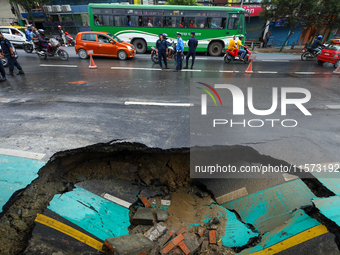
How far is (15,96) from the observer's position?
623cm

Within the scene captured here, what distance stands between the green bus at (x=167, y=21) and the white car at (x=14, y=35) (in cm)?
569

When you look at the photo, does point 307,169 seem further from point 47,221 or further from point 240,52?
point 240,52

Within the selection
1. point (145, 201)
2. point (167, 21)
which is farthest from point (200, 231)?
point (167, 21)

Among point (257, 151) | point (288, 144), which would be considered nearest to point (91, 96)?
point (257, 151)

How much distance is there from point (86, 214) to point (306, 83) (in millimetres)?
9653

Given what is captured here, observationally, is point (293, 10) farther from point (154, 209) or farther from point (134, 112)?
point (154, 209)

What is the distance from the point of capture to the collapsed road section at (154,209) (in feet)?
→ 6.89

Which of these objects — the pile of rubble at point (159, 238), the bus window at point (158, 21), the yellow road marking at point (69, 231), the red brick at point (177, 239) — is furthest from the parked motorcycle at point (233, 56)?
the yellow road marking at point (69, 231)

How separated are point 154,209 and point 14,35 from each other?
18.8 meters

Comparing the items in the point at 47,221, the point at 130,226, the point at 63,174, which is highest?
the point at 47,221

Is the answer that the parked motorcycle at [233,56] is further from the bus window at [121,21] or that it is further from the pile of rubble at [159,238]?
the pile of rubble at [159,238]

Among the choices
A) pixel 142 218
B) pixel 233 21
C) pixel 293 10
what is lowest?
pixel 142 218

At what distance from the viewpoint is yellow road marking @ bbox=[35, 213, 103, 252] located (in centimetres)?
213

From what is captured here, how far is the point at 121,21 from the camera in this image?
14.4 m
